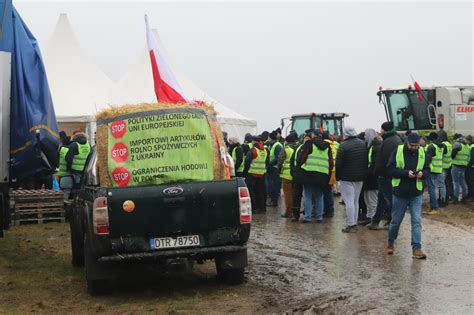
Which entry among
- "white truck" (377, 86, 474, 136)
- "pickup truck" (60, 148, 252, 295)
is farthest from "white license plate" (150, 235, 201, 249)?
"white truck" (377, 86, 474, 136)

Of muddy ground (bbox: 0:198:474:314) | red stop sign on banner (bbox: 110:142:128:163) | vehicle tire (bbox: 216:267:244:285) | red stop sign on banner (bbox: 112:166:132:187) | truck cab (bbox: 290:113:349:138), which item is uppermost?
truck cab (bbox: 290:113:349:138)

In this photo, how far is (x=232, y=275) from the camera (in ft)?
29.8

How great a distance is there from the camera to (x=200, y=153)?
8844mm

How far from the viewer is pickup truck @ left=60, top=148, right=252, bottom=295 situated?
8.16 meters

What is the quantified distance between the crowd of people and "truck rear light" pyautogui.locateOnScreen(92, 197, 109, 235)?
4.48 m

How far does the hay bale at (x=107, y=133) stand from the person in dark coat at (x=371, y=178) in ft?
19.6

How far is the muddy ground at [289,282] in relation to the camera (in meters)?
8.06

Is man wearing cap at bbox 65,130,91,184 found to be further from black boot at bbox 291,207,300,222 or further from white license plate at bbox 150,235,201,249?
white license plate at bbox 150,235,201,249

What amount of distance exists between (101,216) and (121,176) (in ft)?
2.20

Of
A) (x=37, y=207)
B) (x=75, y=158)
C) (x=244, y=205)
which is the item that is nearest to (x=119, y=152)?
(x=244, y=205)

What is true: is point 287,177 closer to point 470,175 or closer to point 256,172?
point 256,172

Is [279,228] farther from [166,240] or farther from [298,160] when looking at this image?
[166,240]

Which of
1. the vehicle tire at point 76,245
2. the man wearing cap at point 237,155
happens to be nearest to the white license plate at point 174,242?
the vehicle tire at point 76,245

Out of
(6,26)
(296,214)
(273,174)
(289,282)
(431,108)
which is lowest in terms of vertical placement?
(289,282)
